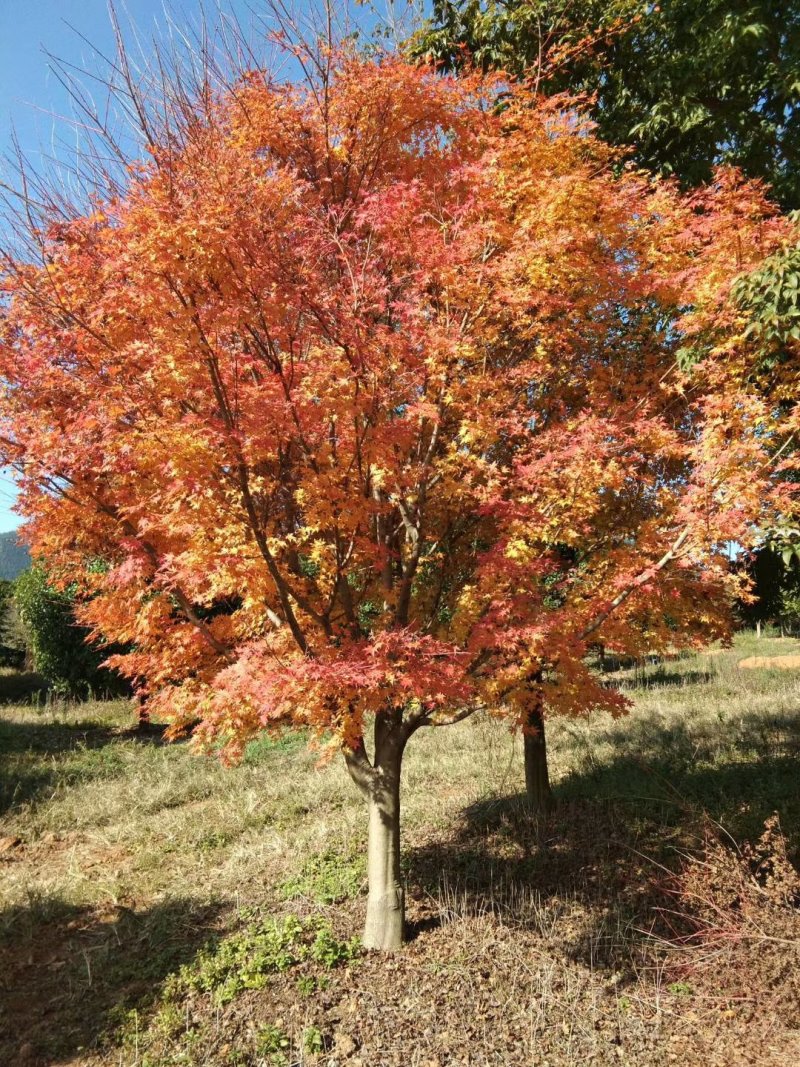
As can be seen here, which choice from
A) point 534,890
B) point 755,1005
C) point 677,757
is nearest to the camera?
point 755,1005

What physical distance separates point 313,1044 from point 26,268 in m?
5.45

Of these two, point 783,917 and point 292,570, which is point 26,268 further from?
point 783,917

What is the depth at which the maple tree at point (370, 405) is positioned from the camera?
3857 mm

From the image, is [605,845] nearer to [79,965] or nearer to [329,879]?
[329,879]

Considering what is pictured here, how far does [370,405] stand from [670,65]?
5.41 metres

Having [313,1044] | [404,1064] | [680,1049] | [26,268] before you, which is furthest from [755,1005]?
[26,268]

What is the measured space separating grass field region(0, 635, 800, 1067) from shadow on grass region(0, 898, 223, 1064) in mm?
21

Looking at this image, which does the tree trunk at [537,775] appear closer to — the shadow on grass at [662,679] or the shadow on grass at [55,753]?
the shadow on grass at [55,753]

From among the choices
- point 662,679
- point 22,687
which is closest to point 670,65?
point 662,679

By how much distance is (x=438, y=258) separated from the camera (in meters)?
4.38

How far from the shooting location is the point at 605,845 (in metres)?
6.76

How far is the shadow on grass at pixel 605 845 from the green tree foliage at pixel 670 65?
627 cm

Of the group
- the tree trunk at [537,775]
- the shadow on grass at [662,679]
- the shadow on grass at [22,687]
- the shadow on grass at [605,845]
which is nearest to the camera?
the shadow on grass at [605,845]

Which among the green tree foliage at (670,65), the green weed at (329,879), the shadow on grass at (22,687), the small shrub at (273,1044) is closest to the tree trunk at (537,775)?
the green weed at (329,879)
